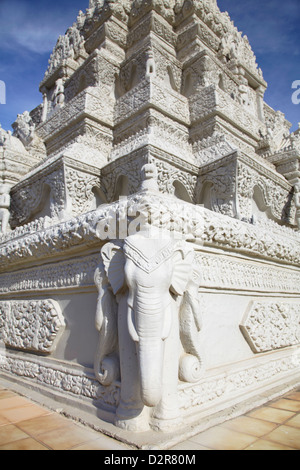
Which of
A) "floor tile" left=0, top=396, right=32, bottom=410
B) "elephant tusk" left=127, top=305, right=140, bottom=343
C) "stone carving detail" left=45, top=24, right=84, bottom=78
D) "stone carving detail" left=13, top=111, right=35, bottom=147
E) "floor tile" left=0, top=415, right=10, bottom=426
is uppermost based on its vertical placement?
"stone carving detail" left=45, top=24, right=84, bottom=78

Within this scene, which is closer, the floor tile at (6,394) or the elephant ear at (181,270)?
the elephant ear at (181,270)

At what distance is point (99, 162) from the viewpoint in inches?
213

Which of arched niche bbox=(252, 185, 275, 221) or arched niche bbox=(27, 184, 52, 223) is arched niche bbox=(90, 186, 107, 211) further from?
arched niche bbox=(252, 185, 275, 221)

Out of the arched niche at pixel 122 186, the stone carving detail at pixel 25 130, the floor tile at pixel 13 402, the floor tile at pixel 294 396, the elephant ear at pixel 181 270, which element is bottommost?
the floor tile at pixel 294 396

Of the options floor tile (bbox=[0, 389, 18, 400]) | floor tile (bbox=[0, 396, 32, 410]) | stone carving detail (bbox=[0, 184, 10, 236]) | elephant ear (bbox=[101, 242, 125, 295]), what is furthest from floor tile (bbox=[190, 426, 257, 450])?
stone carving detail (bbox=[0, 184, 10, 236])

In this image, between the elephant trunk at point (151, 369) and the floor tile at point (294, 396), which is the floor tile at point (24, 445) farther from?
the floor tile at point (294, 396)

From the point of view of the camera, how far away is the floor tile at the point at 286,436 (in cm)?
193

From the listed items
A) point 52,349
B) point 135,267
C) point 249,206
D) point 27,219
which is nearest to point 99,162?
point 27,219

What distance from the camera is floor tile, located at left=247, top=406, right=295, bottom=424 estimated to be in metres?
2.29

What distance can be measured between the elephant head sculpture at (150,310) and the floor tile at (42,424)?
39cm

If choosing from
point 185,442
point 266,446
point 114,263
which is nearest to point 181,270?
point 114,263

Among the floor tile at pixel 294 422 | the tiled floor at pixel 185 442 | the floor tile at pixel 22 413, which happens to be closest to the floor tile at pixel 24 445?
the tiled floor at pixel 185 442

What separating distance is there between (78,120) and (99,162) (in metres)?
1.11

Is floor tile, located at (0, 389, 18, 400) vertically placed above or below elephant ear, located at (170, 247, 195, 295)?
below
